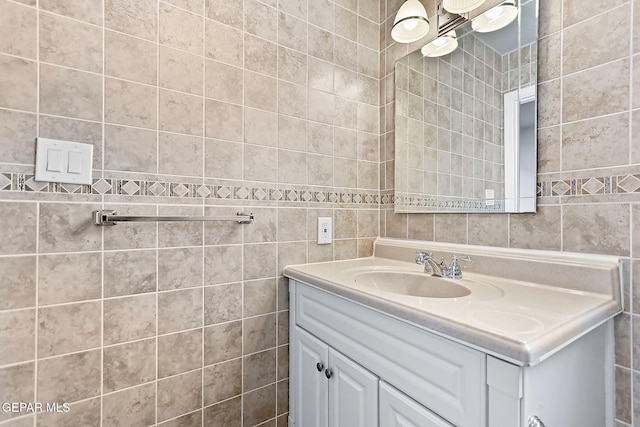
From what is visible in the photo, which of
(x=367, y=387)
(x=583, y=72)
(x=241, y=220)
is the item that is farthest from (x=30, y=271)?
(x=583, y=72)

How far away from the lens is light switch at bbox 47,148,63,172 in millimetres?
856

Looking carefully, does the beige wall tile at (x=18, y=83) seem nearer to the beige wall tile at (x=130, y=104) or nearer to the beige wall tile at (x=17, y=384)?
the beige wall tile at (x=130, y=104)

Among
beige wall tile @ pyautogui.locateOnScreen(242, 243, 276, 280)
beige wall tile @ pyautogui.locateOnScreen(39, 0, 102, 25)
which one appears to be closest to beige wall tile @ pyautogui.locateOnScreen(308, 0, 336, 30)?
beige wall tile @ pyautogui.locateOnScreen(39, 0, 102, 25)

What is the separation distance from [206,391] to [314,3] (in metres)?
1.69

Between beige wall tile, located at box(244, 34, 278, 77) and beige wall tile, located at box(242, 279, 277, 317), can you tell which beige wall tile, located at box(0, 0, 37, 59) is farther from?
beige wall tile, located at box(242, 279, 277, 317)

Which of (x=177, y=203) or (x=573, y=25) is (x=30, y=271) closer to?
(x=177, y=203)

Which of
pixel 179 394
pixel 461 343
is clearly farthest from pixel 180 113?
pixel 461 343

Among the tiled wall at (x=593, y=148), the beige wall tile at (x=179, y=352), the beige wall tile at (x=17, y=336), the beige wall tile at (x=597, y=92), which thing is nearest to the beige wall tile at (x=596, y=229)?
the tiled wall at (x=593, y=148)

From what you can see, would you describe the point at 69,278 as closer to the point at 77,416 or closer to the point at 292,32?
the point at 77,416

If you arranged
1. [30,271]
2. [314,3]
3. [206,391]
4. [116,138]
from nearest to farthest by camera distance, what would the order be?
1. [30,271]
2. [116,138]
3. [206,391]
4. [314,3]

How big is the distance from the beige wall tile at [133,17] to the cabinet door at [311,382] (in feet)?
3.99

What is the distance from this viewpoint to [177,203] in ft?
3.47

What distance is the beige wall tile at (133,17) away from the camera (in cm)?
Result: 96

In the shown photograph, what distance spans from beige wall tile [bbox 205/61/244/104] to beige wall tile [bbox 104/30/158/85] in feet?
0.58
